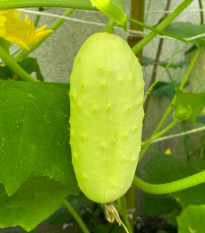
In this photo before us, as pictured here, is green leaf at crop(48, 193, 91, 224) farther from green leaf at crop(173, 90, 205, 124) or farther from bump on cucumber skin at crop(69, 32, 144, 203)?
bump on cucumber skin at crop(69, 32, 144, 203)

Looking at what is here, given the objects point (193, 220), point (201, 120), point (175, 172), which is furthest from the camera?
point (201, 120)

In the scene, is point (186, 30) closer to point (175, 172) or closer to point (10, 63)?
point (175, 172)

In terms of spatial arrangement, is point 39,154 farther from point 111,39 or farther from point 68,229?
point 68,229

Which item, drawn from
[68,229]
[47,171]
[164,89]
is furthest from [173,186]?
[164,89]

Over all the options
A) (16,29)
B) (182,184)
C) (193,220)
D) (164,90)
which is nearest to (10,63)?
(16,29)

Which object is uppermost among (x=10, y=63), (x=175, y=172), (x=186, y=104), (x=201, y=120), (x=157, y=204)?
(x=10, y=63)

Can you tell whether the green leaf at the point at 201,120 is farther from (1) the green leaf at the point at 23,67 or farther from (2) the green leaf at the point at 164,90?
(1) the green leaf at the point at 23,67

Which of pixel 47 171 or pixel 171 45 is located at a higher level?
pixel 47 171
